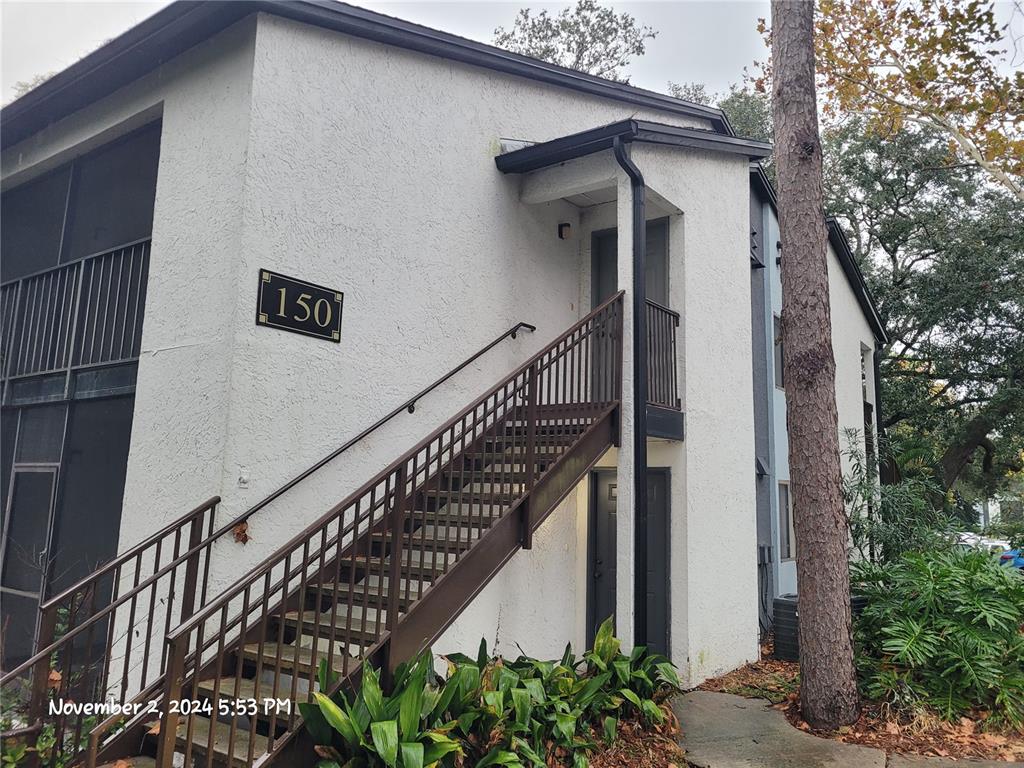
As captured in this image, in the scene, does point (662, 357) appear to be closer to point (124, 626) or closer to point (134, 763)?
point (124, 626)

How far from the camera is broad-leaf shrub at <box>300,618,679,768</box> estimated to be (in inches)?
133

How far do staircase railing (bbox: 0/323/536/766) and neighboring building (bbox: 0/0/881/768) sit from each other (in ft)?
0.13

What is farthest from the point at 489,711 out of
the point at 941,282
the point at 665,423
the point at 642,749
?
the point at 941,282

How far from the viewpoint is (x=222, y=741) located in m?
3.54

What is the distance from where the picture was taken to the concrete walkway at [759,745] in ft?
14.8

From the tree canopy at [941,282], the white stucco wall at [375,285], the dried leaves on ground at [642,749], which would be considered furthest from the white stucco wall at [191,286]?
the tree canopy at [941,282]

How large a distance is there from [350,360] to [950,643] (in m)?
5.43

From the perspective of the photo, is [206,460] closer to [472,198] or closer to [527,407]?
[527,407]

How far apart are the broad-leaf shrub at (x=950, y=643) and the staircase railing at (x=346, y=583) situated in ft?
10.5

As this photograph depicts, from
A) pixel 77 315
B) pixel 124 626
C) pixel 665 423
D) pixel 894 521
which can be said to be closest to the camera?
pixel 124 626

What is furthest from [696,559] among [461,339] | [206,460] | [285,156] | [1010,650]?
[285,156]

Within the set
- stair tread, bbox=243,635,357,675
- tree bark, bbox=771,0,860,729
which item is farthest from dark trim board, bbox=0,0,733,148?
stair tread, bbox=243,635,357,675

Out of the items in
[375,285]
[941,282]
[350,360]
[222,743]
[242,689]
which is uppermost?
[941,282]

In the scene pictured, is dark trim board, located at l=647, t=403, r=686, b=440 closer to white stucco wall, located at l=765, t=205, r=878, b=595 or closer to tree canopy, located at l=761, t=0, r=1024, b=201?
white stucco wall, located at l=765, t=205, r=878, b=595
